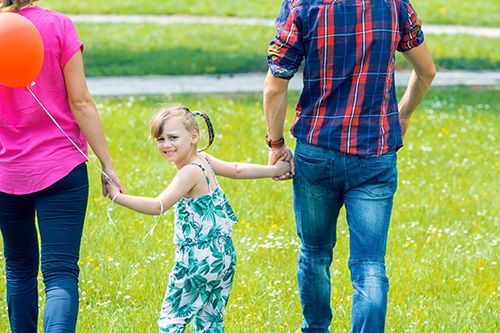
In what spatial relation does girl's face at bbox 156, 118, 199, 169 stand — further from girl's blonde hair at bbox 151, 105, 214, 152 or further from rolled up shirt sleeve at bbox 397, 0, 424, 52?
rolled up shirt sleeve at bbox 397, 0, 424, 52

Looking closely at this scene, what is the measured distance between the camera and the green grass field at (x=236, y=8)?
19438 mm

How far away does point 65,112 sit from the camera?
161 inches

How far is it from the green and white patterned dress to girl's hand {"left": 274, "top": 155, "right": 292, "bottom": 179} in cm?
29

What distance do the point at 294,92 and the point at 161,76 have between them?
227 cm

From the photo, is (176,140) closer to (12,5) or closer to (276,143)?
(276,143)

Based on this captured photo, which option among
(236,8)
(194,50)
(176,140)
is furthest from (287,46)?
(236,8)

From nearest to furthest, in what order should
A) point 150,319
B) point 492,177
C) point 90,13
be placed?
point 150,319 < point 492,177 < point 90,13

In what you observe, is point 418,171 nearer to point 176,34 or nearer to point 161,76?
point 161,76

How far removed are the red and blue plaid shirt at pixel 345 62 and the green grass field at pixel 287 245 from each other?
92 centimetres

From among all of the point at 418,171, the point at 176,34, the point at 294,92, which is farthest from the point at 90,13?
the point at 418,171

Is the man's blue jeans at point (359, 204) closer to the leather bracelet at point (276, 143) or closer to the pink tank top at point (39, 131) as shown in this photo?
the leather bracelet at point (276, 143)

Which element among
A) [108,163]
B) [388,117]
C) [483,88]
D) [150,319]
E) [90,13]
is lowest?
[90,13]

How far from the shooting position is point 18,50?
377 cm

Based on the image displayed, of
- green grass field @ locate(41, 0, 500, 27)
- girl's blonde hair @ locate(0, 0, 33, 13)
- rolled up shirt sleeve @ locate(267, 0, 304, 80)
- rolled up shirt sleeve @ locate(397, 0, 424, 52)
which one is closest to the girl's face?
rolled up shirt sleeve @ locate(267, 0, 304, 80)
